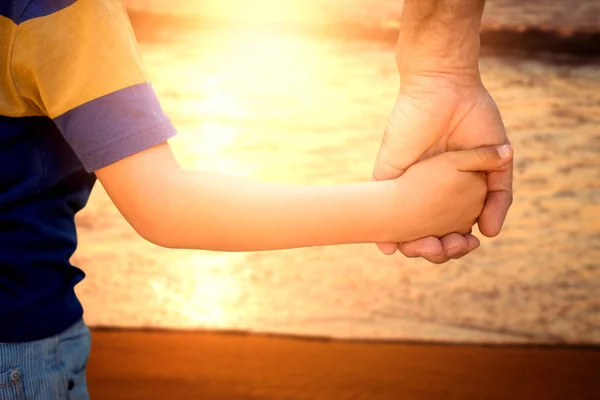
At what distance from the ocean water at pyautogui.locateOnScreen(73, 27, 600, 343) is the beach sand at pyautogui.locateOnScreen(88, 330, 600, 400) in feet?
0.14

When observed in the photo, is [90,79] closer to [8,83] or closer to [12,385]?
[8,83]

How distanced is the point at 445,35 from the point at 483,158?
12cm

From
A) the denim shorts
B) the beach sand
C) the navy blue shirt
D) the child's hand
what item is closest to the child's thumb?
the child's hand

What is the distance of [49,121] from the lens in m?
0.55

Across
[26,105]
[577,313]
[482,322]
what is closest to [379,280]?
[482,322]

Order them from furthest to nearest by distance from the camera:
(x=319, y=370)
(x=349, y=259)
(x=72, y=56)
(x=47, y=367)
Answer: (x=349, y=259) → (x=319, y=370) → (x=47, y=367) → (x=72, y=56)

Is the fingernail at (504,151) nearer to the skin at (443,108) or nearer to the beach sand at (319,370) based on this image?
the skin at (443,108)

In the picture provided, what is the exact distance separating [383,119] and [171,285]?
1270mm

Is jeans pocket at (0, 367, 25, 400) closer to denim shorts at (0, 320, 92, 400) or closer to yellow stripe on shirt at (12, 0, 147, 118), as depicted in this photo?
denim shorts at (0, 320, 92, 400)

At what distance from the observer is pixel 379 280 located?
1446 millimetres

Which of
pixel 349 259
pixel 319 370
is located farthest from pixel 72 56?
pixel 349 259

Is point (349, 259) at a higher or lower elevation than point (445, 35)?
lower

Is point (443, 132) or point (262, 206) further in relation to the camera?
point (443, 132)

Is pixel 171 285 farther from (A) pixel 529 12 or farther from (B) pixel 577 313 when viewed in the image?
(A) pixel 529 12
